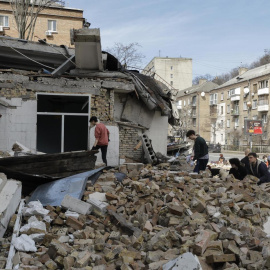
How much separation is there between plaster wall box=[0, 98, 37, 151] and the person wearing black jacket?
673 centimetres

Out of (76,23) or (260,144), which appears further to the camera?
(260,144)

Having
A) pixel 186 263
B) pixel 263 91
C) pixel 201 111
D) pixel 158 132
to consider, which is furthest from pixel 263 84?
pixel 186 263

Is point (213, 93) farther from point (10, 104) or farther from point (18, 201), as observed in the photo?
point (18, 201)

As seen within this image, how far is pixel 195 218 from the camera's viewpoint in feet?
18.4

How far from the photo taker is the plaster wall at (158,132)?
13.8 meters

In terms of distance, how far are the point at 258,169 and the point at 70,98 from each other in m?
6.55

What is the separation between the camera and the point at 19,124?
11.0 metres

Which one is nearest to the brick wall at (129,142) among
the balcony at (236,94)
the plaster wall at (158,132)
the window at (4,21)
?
the plaster wall at (158,132)

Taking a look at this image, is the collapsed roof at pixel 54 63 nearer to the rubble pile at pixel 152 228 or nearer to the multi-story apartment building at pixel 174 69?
the rubble pile at pixel 152 228

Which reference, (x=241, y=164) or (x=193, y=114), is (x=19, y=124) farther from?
(x=193, y=114)

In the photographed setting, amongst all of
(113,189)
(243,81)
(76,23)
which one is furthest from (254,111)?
(113,189)

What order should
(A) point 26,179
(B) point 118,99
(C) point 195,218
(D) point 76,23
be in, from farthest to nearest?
(D) point 76,23 < (B) point 118,99 < (A) point 26,179 < (C) point 195,218

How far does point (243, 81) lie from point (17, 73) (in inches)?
1828

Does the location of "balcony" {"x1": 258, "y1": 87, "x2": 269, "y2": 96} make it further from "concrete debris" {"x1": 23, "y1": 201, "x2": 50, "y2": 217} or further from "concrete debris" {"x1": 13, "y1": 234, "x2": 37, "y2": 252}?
"concrete debris" {"x1": 13, "y1": 234, "x2": 37, "y2": 252}
